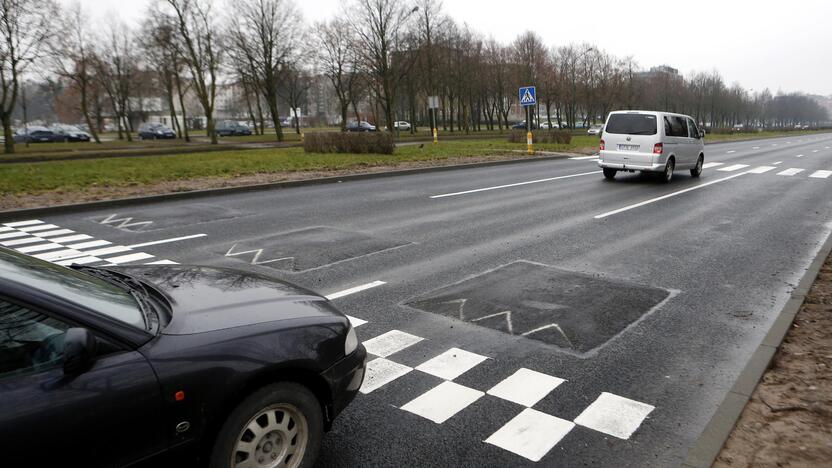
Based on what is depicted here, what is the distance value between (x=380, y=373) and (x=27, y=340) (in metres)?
2.51

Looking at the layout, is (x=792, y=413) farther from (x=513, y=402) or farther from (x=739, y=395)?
(x=513, y=402)

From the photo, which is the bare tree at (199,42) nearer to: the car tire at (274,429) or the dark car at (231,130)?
the dark car at (231,130)

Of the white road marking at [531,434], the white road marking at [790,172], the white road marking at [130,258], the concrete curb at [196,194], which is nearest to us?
the white road marking at [531,434]

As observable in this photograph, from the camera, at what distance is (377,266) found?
7395 mm

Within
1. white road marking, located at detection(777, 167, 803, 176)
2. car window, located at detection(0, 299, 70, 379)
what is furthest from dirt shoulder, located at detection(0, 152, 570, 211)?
white road marking, located at detection(777, 167, 803, 176)

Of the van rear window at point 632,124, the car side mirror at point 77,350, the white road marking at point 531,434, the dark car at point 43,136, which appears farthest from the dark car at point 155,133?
the car side mirror at point 77,350

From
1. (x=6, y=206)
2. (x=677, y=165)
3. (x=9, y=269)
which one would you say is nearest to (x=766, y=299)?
(x=9, y=269)

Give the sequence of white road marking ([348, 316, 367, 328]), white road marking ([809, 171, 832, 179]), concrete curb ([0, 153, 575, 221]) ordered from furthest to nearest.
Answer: white road marking ([809, 171, 832, 179]), concrete curb ([0, 153, 575, 221]), white road marking ([348, 316, 367, 328])

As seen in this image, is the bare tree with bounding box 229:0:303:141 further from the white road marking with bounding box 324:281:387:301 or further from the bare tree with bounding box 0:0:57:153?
the white road marking with bounding box 324:281:387:301

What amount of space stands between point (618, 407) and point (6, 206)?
41.3 feet

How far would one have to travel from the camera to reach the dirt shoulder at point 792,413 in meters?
3.15

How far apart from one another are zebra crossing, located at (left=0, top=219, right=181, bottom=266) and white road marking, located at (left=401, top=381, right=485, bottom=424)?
4449 millimetres

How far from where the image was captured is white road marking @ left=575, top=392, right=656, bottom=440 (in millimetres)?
3564

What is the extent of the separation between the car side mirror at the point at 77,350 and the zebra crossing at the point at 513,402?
209 centimetres
